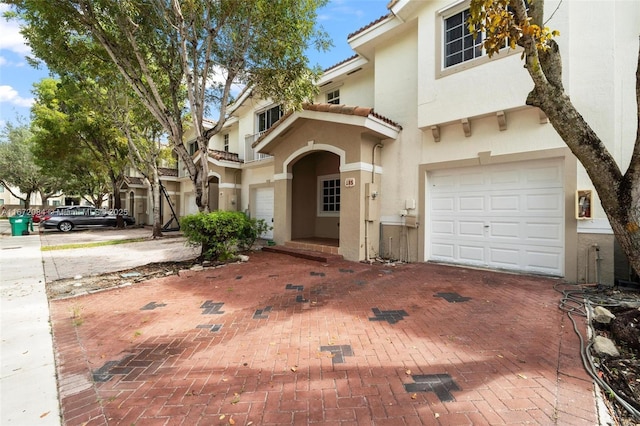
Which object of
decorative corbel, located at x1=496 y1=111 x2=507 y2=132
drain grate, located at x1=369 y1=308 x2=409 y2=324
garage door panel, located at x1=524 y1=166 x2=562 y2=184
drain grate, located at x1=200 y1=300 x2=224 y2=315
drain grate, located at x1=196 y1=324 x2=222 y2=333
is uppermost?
decorative corbel, located at x1=496 y1=111 x2=507 y2=132

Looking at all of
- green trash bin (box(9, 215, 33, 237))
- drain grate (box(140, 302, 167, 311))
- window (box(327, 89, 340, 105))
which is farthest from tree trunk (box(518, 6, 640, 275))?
green trash bin (box(9, 215, 33, 237))

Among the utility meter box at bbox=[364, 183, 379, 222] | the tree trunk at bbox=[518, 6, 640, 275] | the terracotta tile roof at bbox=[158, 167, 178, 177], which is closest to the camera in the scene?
the tree trunk at bbox=[518, 6, 640, 275]

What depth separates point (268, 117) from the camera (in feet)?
48.5

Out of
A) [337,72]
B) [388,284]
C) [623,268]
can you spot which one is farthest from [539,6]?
[337,72]

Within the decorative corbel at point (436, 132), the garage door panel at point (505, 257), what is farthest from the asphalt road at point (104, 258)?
the garage door panel at point (505, 257)

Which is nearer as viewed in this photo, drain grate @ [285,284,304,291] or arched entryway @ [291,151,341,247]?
drain grate @ [285,284,304,291]

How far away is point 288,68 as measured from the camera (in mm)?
8398

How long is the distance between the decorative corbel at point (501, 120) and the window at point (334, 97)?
21.1 ft

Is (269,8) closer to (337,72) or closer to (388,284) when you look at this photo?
(337,72)

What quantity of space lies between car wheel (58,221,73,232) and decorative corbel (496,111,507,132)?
85.2ft

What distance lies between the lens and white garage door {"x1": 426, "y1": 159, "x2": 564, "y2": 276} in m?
6.55

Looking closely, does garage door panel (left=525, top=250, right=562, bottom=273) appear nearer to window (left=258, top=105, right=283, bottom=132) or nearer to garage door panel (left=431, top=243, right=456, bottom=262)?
garage door panel (left=431, top=243, right=456, bottom=262)

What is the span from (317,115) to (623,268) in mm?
8302

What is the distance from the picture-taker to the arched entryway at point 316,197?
37.8 feet
